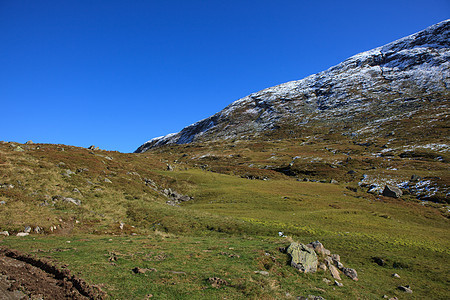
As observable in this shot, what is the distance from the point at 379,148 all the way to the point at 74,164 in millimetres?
144557

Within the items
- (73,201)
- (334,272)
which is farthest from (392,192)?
(73,201)

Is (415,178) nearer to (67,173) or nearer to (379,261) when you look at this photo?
(379,261)

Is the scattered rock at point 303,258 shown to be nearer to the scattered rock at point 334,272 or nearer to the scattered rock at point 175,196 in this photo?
the scattered rock at point 334,272

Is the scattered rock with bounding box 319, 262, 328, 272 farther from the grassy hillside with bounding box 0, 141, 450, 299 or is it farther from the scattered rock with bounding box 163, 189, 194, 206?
the scattered rock with bounding box 163, 189, 194, 206

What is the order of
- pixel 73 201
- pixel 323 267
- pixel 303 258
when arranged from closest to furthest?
pixel 323 267
pixel 303 258
pixel 73 201

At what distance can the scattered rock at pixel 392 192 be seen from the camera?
58513mm

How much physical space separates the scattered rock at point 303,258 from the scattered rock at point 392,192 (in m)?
53.2

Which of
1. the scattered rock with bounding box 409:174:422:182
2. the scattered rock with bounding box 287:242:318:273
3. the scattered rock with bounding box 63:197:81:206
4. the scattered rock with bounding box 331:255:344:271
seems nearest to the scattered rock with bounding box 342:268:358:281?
the scattered rock with bounding box 331:255:344:271

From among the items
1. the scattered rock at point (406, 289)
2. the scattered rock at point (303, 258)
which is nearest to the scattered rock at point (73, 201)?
the scattered rock at point (303, 258)

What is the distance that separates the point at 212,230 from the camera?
106 feet

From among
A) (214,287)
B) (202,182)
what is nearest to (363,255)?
→ (214,287)

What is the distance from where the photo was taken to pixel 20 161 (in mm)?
39875

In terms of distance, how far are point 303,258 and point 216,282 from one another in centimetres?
874

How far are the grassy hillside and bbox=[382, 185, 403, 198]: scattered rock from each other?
2.39 m
